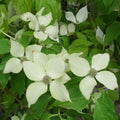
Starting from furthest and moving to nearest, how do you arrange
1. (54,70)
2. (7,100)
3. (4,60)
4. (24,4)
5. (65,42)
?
(7,100) < (65,42) < (24,4) < (4,60) < (54,70)

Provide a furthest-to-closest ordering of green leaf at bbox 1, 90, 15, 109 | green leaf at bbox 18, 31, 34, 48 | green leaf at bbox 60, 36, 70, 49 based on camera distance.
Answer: green leaf at bbox 1, 90, 15, 109 < green leaf at bbox 60, 36, 70, 49 < green leaf at bbox 18, 31, 34, 48

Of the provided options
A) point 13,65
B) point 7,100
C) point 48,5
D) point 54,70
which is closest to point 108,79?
point 54,70

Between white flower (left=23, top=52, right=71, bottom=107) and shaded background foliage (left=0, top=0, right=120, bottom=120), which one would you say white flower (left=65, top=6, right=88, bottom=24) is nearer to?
shaded background foliage (left=0, top=0, right=120, bottom=120)

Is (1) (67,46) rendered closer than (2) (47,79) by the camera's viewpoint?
Answer: No

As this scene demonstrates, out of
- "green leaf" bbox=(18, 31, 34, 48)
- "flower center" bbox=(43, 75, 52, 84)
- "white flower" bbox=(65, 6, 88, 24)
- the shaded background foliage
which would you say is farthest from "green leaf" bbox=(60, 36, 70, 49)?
"flower center" bbox=(43, 75, 52, 84)

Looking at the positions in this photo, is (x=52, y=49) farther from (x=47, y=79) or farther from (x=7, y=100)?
(x=7, y=100)

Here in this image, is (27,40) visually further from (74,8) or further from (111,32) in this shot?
(74,8)
